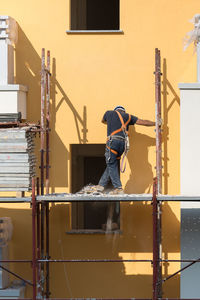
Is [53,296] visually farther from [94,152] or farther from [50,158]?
[94,152]

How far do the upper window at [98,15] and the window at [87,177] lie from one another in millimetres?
2788

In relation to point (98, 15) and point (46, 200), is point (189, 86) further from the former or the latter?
point (98, 15)

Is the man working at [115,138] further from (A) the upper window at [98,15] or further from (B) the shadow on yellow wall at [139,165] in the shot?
(A) the upper window at [98,15]

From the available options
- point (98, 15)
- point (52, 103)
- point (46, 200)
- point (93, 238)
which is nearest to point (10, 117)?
point (52, 103)

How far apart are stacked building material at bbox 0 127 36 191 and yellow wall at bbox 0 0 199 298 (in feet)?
4.63

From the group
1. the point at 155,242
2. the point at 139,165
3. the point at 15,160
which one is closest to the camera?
the point at 155,242

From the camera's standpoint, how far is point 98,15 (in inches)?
903

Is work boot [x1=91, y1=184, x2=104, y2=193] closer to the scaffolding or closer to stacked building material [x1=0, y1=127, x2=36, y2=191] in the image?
the scaffolding

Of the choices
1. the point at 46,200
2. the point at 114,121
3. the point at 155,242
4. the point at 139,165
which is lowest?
the point at 155,242

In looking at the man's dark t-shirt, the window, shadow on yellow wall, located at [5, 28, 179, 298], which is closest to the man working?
the man's dark t-shirt

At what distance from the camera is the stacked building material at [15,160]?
1609 cm

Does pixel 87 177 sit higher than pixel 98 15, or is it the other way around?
pixel 98 15

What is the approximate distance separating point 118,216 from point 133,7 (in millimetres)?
4246

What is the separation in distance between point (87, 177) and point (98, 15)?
12.8ft
